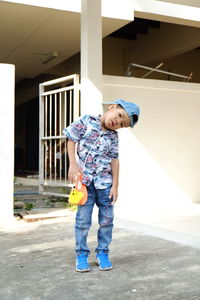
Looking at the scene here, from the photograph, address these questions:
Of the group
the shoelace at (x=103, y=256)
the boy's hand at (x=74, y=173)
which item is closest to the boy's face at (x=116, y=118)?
the boy's hand at (x=74, y=173)

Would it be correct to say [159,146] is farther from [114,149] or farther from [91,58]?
[114,149]

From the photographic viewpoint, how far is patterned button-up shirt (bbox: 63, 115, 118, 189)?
3104 millimetres

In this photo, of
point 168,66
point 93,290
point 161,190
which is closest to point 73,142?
point 93,290

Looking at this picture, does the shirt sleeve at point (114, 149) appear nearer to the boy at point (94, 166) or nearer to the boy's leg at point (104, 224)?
the boy at point (94, 166)

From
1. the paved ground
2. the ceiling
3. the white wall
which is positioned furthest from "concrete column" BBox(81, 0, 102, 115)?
the paved ground

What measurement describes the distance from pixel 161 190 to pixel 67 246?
332 centimetres

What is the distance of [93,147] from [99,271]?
90 cm

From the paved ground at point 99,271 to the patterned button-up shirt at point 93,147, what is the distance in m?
0.67

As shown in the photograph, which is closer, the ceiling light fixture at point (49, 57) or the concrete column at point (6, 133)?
the concrete column at point (6, 133)

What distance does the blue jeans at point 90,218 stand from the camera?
10.2ft

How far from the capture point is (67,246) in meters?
3.96

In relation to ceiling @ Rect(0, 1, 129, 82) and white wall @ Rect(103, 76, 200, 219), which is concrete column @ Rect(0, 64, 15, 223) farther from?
ceiling @ Rect(0, 1, 129, 82)

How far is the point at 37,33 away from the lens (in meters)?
8.55

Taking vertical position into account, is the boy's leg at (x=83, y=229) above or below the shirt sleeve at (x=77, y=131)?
below
